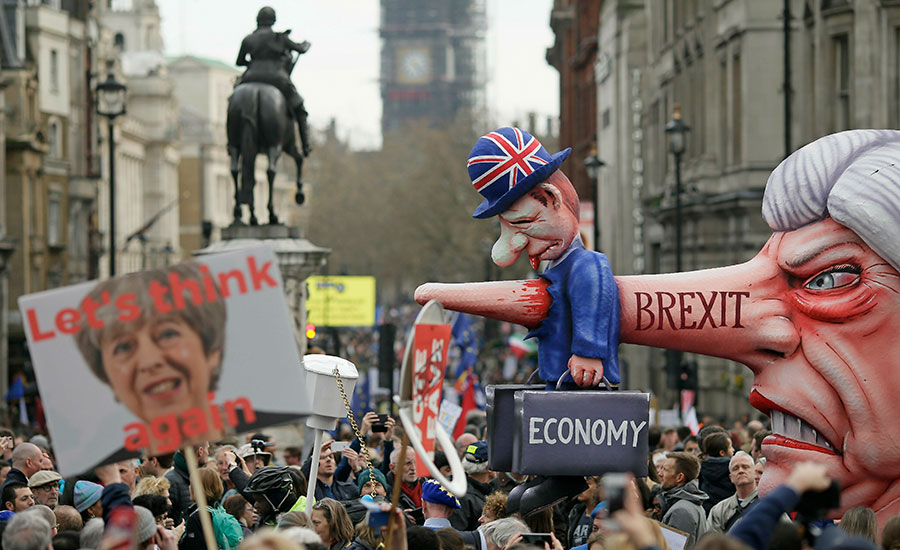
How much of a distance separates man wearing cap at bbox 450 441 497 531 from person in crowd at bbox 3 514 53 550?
3.75 metres

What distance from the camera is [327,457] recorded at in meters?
12.3

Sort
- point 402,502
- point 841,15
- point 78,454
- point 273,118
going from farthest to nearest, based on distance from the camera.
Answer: point 841,15 → point 273,118 → point 402,502 → point 78,454

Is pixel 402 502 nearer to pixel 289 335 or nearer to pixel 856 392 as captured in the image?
pixel 856 392

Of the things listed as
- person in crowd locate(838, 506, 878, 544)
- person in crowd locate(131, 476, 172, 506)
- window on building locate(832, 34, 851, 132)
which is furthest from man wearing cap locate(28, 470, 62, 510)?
window on building locate(832, 34, 851, 132)

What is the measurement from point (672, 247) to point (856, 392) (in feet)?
104

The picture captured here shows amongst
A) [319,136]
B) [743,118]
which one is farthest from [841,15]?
[319,136]

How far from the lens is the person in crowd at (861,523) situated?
27.9ft

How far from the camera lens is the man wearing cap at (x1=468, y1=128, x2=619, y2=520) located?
9.07 metres

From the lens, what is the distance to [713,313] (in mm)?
9375

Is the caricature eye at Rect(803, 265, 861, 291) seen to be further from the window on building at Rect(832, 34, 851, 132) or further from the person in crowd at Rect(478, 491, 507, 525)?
the window on building at Rect(832, 34, 851, 132)

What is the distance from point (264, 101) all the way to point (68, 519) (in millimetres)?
11625

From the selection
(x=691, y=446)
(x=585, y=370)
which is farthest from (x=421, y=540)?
(x=691, y=446)

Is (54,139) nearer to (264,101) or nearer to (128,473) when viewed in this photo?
(264,101)

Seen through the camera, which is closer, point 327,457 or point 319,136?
point 327,457
